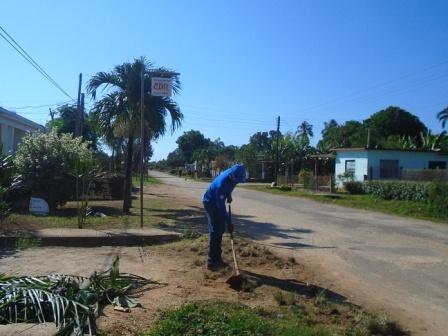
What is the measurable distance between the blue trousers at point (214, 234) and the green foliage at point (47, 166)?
29.8ft

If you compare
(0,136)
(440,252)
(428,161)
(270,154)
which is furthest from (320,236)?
(270,154)

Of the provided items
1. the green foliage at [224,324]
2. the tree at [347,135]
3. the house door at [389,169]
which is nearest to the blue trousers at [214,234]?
the green foliage at [224,324]

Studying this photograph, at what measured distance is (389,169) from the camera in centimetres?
3769

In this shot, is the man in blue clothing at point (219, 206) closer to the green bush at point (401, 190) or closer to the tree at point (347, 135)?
the green bush at point (401, 190)

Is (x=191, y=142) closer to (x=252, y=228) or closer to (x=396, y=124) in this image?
→ (x=396, y=124)

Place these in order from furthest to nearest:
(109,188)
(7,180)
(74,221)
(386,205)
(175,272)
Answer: (386,205) → (109,188) → (74,221) → (7,180) → (175,272)

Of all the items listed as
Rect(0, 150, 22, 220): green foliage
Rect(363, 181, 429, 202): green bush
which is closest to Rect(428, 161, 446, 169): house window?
Rect(363, 181, 429, 202): green bush

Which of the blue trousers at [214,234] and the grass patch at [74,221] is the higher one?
the blue trousers at [214,234]

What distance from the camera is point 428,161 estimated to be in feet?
127

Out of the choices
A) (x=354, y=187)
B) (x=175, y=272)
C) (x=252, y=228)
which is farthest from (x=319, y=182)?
(x=175, y=272)

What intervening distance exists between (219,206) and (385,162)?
Answer: 31.3m

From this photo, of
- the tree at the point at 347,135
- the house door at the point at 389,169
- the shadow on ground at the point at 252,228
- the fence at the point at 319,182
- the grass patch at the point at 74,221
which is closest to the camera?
the shadow on ground at the point at 252,228

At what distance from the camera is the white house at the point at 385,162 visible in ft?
122

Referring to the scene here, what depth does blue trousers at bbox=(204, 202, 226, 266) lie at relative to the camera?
8.41 meters
